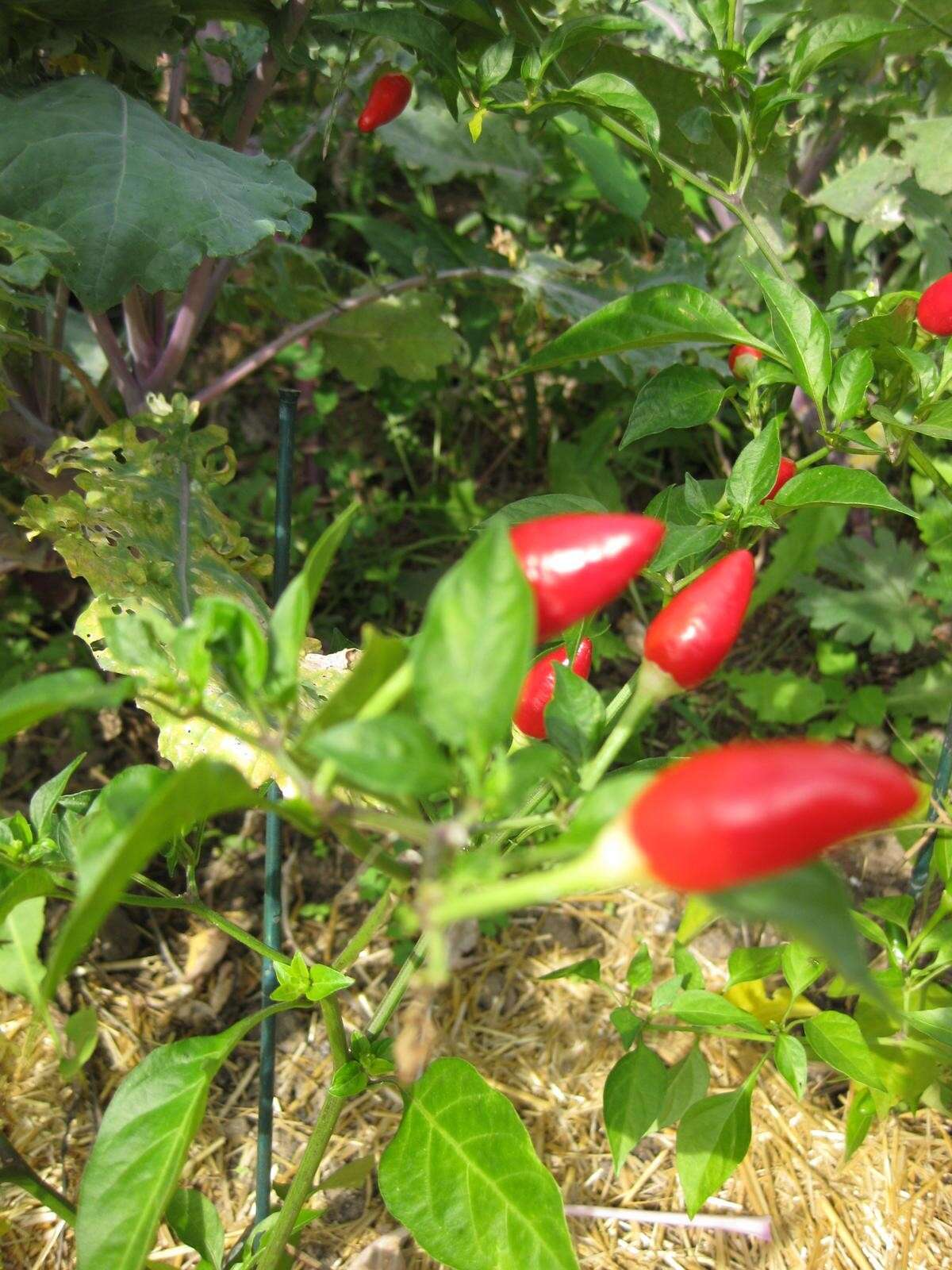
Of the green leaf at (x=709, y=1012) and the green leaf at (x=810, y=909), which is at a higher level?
the green leaf at (x=810, y=909)

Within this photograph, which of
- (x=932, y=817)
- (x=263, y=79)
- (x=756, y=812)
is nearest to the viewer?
(x=756, y=812)

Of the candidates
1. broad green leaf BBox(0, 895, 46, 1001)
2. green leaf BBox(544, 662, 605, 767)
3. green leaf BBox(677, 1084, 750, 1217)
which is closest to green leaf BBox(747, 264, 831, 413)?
green leaf BBox(544, 662, 605, 767)

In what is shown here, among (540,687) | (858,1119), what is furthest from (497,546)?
(858,1119)

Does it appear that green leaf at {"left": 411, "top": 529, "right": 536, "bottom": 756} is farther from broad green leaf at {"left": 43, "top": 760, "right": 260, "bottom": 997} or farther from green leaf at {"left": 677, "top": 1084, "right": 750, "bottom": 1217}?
green leaf at {"left": 677, "top": 1084, "right": 750, "bottom": 1217}

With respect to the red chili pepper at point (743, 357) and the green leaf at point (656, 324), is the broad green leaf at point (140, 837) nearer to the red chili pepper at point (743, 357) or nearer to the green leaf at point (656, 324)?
the green leaf at point (656, 324)

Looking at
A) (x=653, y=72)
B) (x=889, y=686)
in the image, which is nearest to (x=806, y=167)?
(x=653, y=72)

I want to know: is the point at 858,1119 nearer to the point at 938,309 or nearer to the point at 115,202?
the point at 938,309

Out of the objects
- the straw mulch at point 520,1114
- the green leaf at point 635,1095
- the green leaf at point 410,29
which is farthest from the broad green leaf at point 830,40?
the straw mulch at point 520,1114
